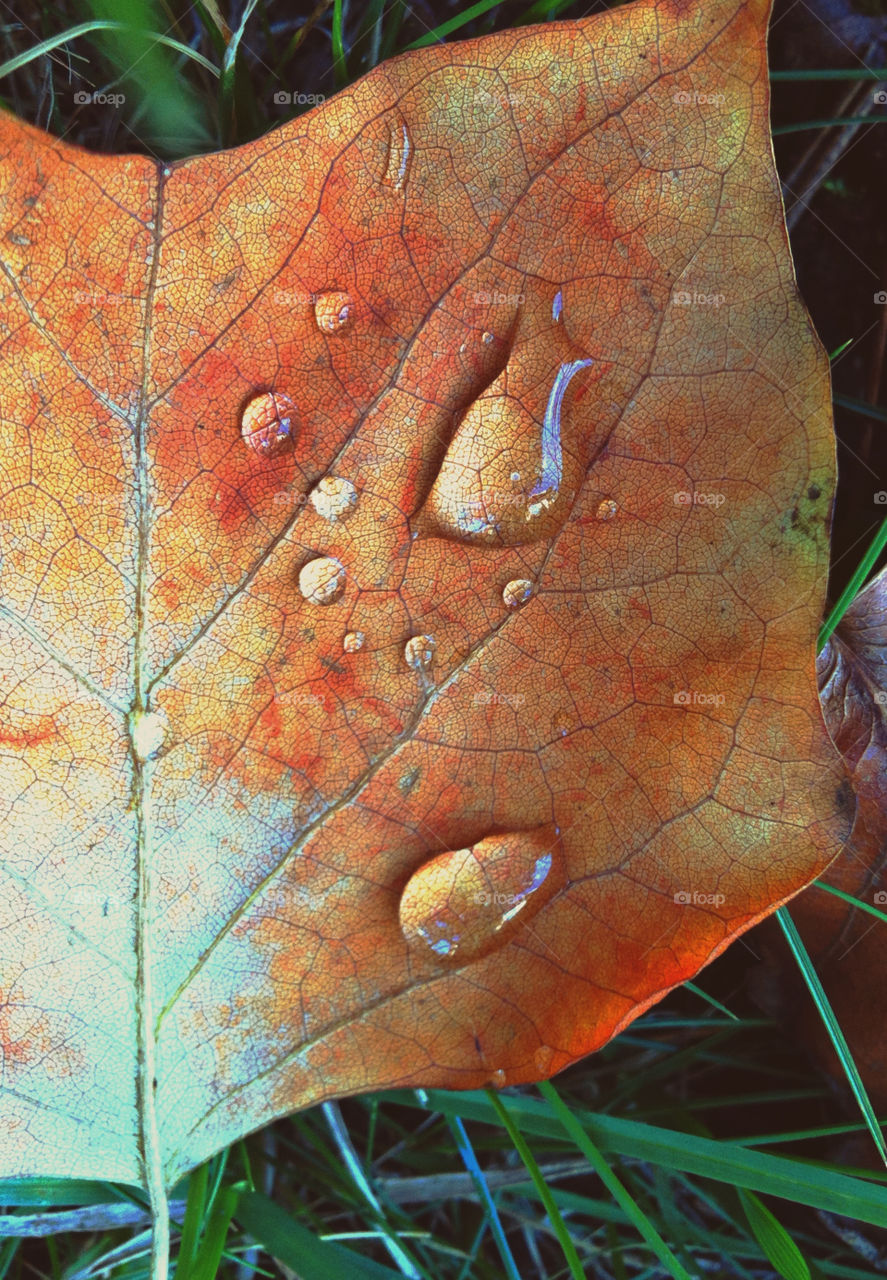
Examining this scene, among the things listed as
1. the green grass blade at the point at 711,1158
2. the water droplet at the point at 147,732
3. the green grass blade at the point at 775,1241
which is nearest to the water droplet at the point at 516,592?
the water droplet at the point at 147,732

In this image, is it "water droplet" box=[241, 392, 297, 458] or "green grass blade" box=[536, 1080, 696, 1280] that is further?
"green grass blade" box=[536, 1080, 696, 1280]

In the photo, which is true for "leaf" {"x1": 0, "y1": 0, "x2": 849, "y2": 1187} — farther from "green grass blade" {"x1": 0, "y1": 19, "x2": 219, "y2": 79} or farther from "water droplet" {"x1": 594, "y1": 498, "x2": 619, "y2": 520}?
"green grass blade" {"x1": 0, "y1": 19, "x2": 219, "y2": 79}

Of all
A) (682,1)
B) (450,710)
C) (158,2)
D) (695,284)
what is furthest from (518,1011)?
(158,2)

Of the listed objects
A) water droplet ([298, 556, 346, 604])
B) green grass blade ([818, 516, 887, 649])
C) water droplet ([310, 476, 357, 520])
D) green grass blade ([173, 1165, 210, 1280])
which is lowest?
green grass blade ([173, 1165, 210, 1280])

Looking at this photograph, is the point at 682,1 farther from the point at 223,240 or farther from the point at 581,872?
the point at 581,872

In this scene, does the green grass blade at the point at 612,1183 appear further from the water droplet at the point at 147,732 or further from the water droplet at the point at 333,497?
the water droplet at the point at 333,497

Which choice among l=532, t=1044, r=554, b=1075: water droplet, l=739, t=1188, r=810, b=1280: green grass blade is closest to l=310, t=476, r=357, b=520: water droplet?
l=532, t=1044, r=554, b=1075: water droplet
